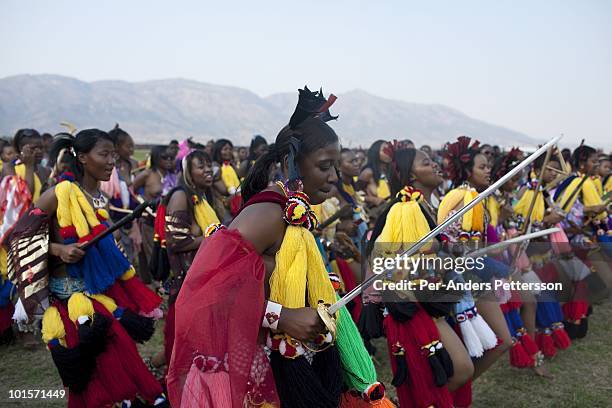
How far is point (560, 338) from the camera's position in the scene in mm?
6449

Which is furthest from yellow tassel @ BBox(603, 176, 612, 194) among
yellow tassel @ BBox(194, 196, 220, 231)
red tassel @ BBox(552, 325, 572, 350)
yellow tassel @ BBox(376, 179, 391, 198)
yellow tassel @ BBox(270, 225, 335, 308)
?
yellow tassel @ BBox(270, 225, 335, 308)

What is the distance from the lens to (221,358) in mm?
2275

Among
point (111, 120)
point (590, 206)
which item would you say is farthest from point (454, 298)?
point (111, 120)

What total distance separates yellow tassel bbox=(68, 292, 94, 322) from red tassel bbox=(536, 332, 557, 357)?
5014 mm

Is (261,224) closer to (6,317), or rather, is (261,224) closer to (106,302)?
(106,302)

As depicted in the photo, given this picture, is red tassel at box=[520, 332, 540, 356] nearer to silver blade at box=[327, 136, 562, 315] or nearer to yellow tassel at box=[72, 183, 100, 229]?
silver blade at box=[327, 136, 562, 315]

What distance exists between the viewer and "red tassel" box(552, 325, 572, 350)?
6445mm

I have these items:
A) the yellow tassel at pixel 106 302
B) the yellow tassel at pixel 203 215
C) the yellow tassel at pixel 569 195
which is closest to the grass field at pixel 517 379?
the yellow tassel at pixel 106 302

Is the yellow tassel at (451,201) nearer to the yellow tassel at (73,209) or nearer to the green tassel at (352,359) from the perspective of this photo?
the green tassel at (352,359)

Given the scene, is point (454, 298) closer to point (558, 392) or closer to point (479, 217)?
point (479, 217)

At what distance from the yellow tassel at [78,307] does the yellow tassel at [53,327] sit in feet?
0.34

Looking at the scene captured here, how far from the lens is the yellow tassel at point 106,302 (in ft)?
13.6

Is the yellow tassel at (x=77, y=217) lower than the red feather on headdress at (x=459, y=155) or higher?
lower

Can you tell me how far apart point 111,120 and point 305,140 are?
175834 millimetres
